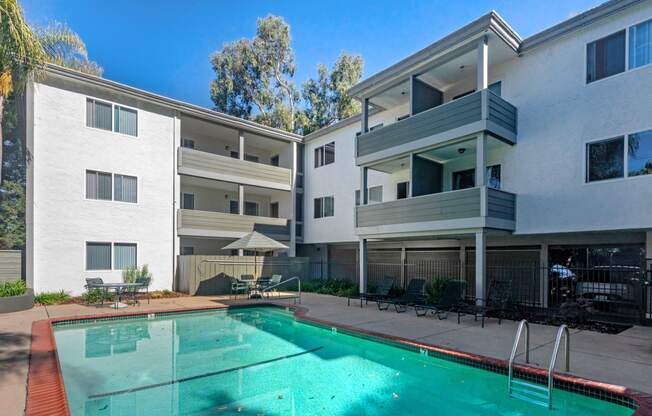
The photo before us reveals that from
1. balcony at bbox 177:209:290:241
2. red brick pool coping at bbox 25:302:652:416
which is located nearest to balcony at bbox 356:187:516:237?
red brick pool coping at bbox 25:302:652:416

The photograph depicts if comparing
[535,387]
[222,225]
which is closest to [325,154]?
[222,225]

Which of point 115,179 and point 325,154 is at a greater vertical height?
point 325,154

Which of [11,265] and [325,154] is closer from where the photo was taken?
[11,265]

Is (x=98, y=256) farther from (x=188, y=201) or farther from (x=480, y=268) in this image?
(x=480, y=268)

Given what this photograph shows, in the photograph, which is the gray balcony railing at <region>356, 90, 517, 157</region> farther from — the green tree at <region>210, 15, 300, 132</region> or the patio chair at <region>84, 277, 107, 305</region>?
the green tree at <region>210, 15, 300, 132</region>

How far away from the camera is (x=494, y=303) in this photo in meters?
11.7

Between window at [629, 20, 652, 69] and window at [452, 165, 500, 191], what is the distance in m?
4.66

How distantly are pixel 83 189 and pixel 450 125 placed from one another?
14539 millimetres

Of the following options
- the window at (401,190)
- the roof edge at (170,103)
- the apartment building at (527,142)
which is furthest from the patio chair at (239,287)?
the roof edge at (170,103)

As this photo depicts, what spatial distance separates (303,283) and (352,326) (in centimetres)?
1008

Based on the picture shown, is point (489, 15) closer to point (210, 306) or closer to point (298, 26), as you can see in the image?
point (210, 306)

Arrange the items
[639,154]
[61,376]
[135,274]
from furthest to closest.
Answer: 1. [135,274]
2. [639,154]
3. [61,376]

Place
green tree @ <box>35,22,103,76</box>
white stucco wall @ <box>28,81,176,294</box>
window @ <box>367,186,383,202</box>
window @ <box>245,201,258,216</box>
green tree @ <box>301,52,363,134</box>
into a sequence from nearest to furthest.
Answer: green tree @ <box>35,22,103,76</box> < white stucco wall @ <box>28,81,176,294</box> < window @ <box>367,186,383,202</box> < window @ <box>245,201,258,216</box> < green tree @ <box>301,52,363,134</box>

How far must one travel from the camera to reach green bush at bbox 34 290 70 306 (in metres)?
13.2
